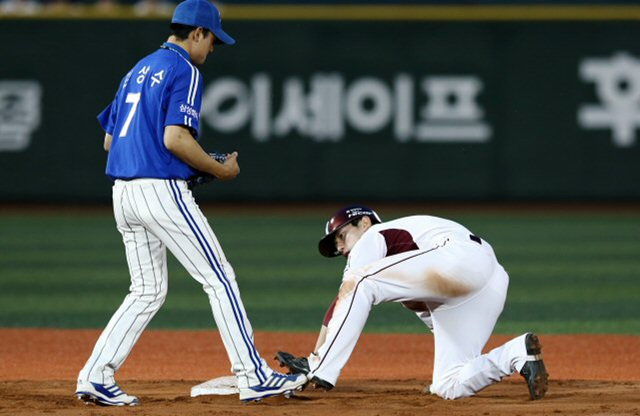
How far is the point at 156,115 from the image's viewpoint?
5672 mm

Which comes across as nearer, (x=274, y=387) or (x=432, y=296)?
(x=274, y=387)

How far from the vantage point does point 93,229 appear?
1616 cm

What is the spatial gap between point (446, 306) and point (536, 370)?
56 cm

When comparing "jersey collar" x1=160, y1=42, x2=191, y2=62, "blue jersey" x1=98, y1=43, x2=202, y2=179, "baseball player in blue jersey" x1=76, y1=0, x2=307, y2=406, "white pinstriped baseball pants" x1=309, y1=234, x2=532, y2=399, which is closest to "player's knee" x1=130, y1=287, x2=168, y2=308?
"baseball player in blue jersey" x1=76, y1=0, x2=307, y2=406

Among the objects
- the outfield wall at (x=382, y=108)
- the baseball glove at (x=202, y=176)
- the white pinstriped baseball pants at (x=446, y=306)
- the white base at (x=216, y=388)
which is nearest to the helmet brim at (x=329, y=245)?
the white pinstriped baseball pants at (x=446, y=306)

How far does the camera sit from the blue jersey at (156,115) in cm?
565

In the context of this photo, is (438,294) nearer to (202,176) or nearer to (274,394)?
(274,394)

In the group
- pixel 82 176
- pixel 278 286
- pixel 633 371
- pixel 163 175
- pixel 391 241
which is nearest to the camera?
pixel 163 175

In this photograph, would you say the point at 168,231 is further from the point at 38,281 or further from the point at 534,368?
the point at 38,281

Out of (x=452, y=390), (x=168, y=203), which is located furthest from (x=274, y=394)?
(x=168, y=203)

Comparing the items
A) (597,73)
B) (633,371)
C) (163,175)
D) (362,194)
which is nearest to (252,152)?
(362,194)

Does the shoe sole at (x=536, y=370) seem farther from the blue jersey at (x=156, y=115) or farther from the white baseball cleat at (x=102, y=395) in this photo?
the white baseball cleat at (x=102, y=395)

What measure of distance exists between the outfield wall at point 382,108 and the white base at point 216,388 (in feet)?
37.7

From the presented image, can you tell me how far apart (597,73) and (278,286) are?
8292 mm
